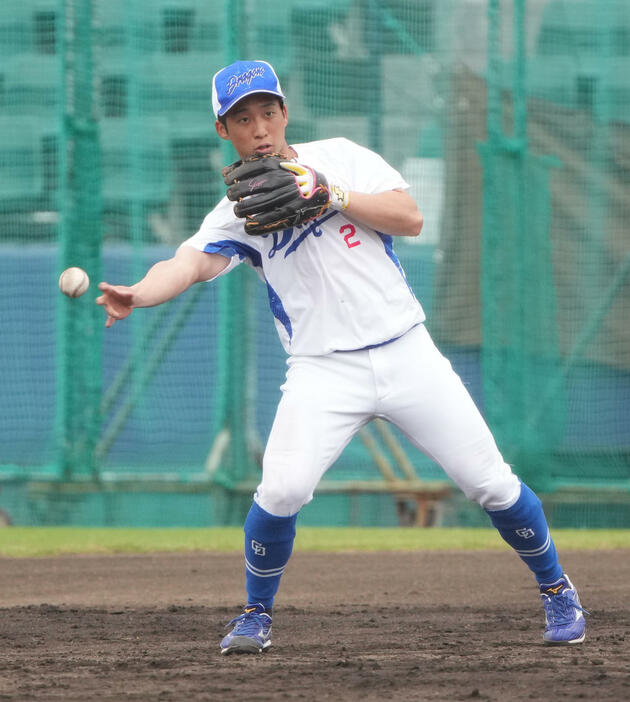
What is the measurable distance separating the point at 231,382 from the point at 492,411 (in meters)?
2.01

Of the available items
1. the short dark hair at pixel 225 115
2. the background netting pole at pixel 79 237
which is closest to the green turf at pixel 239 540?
the background netting pole at pixel 79 237

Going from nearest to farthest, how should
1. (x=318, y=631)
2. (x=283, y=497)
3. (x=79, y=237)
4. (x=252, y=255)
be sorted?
1. (x=283, y=497)
2. (x=252, y=255)
3. (x=318, y=631)
4. (x=79, y=237)

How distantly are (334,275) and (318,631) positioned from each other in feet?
5.09

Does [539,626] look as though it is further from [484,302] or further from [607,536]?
[484,302]

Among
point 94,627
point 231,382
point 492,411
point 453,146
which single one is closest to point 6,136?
point 231,382

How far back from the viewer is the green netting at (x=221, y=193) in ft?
32.7

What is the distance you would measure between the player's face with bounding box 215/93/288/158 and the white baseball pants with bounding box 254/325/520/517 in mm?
721

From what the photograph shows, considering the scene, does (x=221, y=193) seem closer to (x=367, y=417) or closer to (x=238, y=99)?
(x=238, y=99)

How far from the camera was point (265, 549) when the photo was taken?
434 cm

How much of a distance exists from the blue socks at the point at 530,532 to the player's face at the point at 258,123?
1433 mm

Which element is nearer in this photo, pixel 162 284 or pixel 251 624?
pixel 162 284

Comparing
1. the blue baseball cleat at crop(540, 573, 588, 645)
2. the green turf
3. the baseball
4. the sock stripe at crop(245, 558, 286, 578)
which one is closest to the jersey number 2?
the baseball

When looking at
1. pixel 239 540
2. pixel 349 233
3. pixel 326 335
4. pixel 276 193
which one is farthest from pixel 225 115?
pixel 239 540

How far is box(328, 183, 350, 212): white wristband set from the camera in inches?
162
